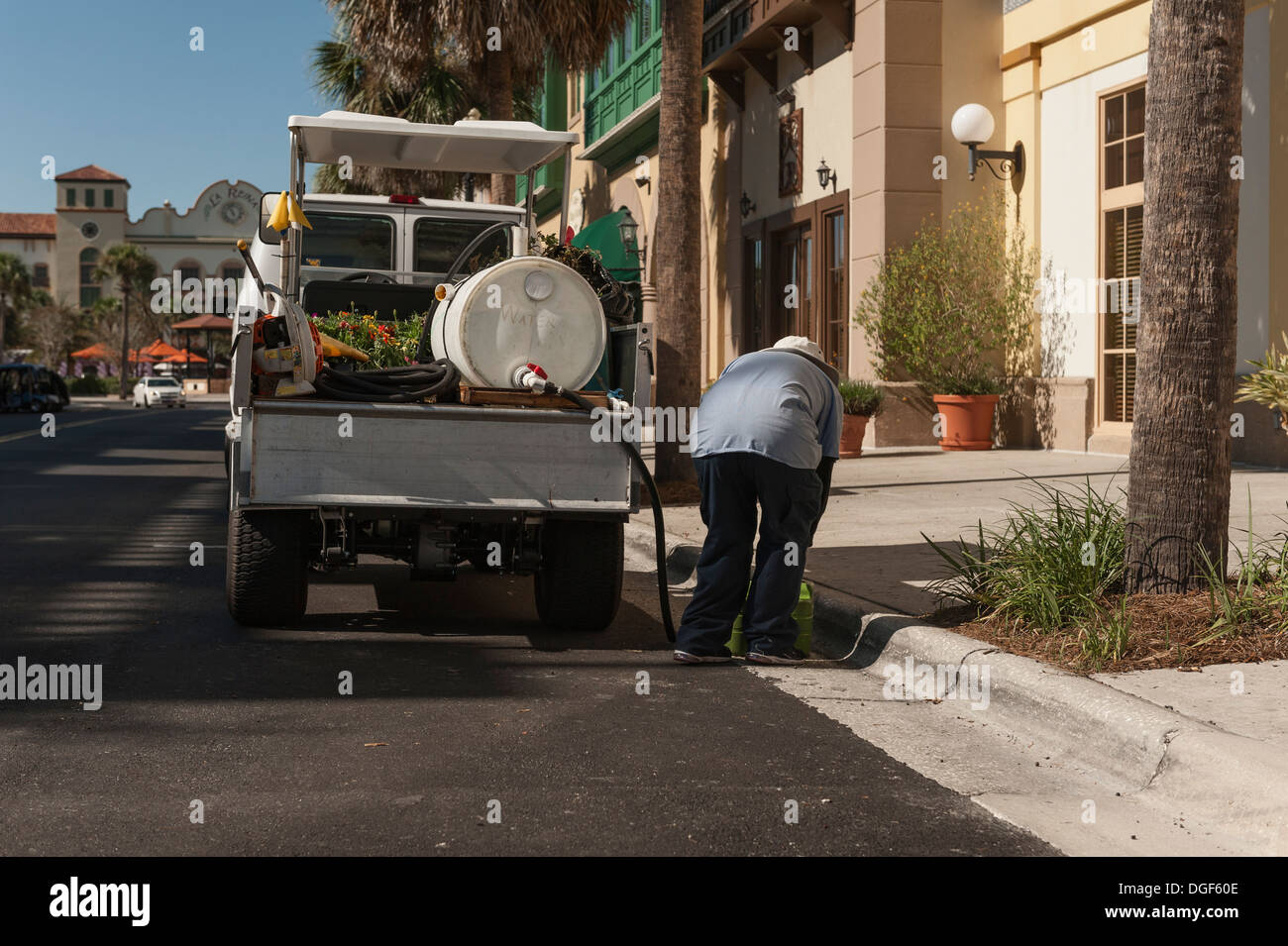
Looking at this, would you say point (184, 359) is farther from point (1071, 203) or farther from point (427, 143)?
point (427, 143)

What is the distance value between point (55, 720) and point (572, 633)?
2.73 metres

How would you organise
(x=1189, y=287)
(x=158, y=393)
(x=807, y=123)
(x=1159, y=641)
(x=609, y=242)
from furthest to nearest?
(x=158, y=393) → (x=609, y=242) → (x=807, y=123) → (x=1189, y=287) → (x=1159, y=641)

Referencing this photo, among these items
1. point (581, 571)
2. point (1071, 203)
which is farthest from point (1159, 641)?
point (1071, 203)

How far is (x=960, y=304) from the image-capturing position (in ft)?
56.3

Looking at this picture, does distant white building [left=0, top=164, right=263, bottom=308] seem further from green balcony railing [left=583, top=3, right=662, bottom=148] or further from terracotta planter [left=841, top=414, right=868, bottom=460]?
terracotta planter [left=841, top=414, right=868, bottom=460]

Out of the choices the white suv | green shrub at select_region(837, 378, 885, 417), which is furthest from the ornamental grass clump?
the white suv

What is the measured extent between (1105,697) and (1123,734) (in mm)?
297

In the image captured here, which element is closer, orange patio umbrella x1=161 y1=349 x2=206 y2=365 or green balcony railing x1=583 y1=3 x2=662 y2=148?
green balcony railing x1=583 y1=3 x2=662 y2=148

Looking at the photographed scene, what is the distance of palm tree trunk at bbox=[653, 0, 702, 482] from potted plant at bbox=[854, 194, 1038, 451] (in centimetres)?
451

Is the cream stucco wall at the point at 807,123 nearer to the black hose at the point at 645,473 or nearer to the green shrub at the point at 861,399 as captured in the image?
the green shrub at the point at 861,399

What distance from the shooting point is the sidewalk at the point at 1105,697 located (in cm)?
430

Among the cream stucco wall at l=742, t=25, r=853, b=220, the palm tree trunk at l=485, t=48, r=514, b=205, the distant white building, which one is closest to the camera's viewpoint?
the cream stucco wall at l=742, t=25, r=853, b=220

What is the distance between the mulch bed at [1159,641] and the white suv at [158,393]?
55790 mm

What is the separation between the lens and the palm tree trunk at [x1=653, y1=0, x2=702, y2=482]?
1326cm
